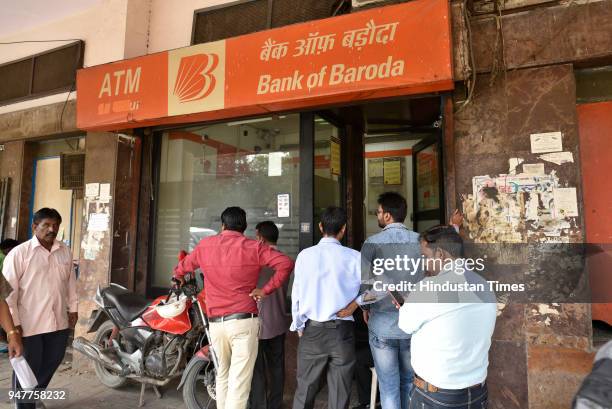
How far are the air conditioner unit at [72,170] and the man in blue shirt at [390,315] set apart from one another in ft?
15.2

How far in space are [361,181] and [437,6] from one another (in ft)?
7.93

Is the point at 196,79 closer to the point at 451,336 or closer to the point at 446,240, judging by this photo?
the point at 446,240

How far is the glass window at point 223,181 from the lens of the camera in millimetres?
4273

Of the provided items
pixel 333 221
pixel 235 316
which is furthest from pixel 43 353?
pixel 333 221

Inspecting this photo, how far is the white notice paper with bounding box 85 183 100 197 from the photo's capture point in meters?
4.80

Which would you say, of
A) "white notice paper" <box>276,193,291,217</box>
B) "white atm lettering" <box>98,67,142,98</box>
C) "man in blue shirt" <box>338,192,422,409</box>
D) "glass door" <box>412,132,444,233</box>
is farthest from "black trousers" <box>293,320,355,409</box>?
"white atm lettering" <box>98,67,142,98</box>

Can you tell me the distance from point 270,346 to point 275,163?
194 cm

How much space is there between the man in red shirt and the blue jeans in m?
0.91

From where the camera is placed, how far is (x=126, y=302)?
3918mm

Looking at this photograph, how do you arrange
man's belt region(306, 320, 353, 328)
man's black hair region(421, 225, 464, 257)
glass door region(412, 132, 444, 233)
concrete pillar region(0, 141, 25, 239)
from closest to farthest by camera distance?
man's black hair region(421, 225, 464, 257) → man's belt region(306, 320, 353, 328) → glass door region(412, 132, 444, 233) → concrete pillar region(0, 141, 25, 239)

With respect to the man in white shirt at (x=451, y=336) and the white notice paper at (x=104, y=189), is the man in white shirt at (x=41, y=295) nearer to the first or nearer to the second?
the white notice paper at (x=104, y=189)

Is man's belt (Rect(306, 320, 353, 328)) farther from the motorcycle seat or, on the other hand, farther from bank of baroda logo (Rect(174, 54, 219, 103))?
bank of baroda logo (Rect(174, 54, 219, 103))

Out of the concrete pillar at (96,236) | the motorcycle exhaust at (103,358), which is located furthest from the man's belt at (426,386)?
the concrete pillar at (96,236)

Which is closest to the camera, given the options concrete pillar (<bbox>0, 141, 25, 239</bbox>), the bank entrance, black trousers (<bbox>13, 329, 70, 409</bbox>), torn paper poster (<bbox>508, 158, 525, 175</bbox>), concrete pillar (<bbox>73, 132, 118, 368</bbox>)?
torn paper poster (<bbox>508, 158, 525, 175</bbox>)
